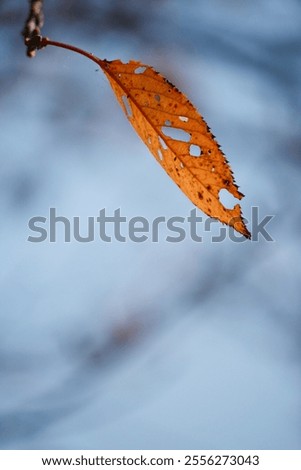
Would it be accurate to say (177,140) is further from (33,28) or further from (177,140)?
(33,28)

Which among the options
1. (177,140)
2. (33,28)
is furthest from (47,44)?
(177,140)
